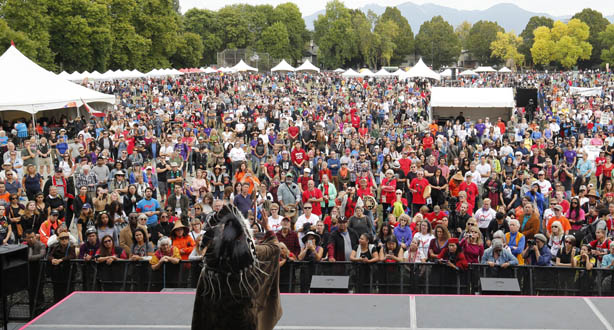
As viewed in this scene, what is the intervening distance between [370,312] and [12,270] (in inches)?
153

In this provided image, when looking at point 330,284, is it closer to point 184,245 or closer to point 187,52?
point 184,245

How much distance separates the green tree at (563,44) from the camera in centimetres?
9725

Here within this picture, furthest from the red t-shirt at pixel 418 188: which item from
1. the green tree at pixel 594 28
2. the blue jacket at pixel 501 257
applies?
the green tree at pixel 594 28

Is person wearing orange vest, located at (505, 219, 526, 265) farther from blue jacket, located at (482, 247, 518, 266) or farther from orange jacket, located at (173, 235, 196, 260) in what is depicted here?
orange jacket, located at (173, 235, 196, 260)

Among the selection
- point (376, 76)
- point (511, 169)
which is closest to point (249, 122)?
point (511, 169)

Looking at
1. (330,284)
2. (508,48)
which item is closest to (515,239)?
(330,284)

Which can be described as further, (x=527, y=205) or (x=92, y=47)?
(x=92, y=47)

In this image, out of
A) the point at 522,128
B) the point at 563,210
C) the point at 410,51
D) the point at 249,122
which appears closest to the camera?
the point at 563,210

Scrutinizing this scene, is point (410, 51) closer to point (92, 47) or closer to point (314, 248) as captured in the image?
point (92, 47)

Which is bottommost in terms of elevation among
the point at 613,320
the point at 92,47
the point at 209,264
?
the point at 613,320

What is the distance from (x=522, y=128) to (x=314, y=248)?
13.0 m

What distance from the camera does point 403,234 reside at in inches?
356

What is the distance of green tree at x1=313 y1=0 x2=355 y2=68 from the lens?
103 m

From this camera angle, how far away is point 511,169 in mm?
13203
